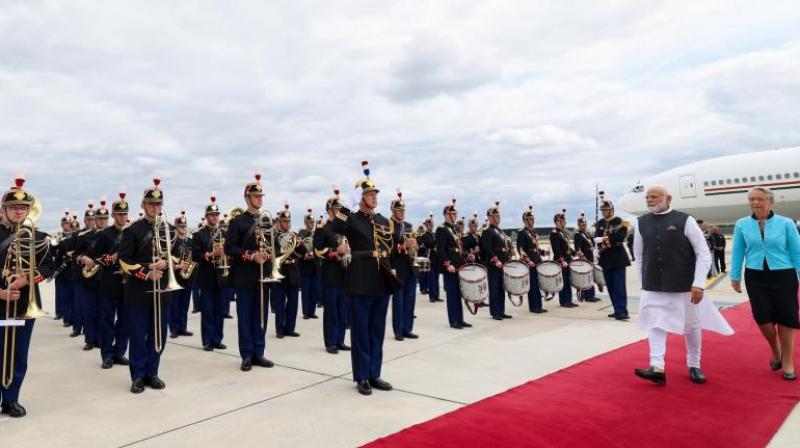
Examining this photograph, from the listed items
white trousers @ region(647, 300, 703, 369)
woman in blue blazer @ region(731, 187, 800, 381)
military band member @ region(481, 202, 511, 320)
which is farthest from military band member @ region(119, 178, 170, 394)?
woman in blue blazer @ region(731, 187, 800, 381)

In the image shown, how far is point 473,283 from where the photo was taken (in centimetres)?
838

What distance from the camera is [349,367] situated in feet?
19.8

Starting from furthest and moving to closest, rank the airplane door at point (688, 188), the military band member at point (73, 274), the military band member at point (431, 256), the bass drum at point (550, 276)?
the airplane door at point (688, 188) < the military band member at point (431, 256) < the bass drum at point (550, 276) < the military band member at point (73, 274)

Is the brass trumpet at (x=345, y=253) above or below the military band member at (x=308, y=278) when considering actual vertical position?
above

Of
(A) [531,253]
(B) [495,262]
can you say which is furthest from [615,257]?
(B) [495,262]

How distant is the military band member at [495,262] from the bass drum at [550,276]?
76 cm

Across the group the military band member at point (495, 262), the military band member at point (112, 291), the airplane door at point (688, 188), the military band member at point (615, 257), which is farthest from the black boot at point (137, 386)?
the airplane door at point (688, 188)

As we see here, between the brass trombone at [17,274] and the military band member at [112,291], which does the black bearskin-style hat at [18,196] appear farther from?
the military band member at [112,291]

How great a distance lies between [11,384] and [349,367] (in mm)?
3121

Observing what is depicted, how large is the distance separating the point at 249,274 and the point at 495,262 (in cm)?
441

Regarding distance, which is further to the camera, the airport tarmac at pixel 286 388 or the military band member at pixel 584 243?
the military band member at pixel 584 243

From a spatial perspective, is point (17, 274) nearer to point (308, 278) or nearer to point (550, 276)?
point (308, 278)

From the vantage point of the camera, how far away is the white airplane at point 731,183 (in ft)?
66.7

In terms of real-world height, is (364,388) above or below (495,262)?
below
